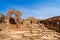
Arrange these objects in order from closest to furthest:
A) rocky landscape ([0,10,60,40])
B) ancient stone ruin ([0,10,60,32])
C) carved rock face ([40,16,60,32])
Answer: rocky landscape ([0,10,60,40])
carved rock face ([40,16,60,32])
ancient stone ruin ([0,10,60,32])

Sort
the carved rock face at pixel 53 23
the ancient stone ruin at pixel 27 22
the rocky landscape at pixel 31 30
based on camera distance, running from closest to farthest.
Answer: the rocky landscape at pixel 31 30 → the carved rock face at pixel 53 23 → the ancient stone ruin at pixel 27 22

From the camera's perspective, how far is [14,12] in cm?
3544

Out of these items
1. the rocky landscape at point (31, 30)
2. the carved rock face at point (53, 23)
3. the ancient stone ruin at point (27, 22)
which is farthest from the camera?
the ancient stone ruin at point (27, 22)

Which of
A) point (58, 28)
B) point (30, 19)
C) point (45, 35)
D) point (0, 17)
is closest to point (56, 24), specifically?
point (58, 28)

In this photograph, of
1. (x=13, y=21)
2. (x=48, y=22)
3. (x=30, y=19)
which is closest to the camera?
(x=48, y=22)

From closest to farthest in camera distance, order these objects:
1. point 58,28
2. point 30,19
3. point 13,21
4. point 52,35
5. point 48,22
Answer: point 52,35 → point 58,28 → point 48,22 → point 30,19 → point 13,21

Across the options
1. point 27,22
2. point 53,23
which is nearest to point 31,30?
point 53,23

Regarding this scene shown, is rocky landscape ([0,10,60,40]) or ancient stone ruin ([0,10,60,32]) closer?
rocky landscape ([0,10,60,40])

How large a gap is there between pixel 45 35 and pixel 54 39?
1.87 meters

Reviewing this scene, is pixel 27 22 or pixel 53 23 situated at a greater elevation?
pixel 27 22

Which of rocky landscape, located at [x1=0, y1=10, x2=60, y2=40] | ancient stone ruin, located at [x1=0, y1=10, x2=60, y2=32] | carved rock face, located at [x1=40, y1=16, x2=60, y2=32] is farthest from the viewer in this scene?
ancient stone ruin, located at [x1=0, y1=10, x2=60, y2=32]

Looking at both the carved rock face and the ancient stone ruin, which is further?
the ancient stone ruin

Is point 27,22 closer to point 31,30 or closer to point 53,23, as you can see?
point 53,23

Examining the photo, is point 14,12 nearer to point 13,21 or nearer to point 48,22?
point 13,21
